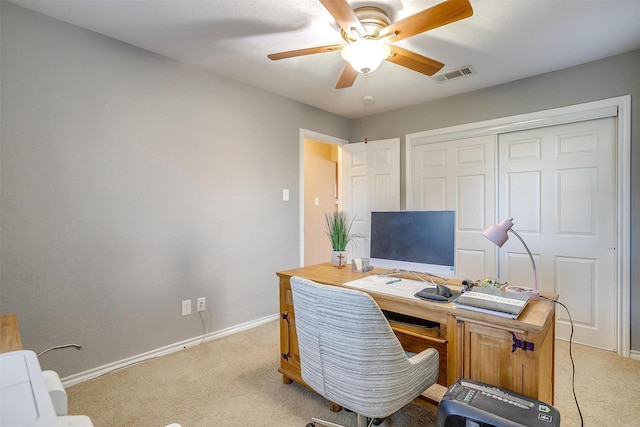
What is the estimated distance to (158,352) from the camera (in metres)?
2.49

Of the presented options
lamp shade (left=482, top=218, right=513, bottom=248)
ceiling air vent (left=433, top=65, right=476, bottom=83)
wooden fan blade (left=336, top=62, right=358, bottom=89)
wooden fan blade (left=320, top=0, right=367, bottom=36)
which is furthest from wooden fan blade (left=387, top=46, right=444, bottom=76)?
lamp shade (left=482, top=218, right=513, bottom=248)

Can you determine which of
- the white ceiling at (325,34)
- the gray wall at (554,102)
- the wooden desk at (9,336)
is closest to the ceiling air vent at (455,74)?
the white ceiling at (325,34)

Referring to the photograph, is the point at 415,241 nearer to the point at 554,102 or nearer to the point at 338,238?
the point at 338,238

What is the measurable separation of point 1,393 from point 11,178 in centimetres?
183

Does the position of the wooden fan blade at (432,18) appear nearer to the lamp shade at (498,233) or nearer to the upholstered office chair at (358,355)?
the lamp shade at (498,233)

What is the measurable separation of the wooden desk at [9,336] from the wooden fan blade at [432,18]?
2.12 metres

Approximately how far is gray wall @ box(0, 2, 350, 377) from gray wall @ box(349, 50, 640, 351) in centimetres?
179

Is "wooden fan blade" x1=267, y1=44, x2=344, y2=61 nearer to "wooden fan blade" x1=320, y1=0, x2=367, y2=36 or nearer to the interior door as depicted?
"wooden fan blade" x1=320, y1=0, x2=367, y2=36

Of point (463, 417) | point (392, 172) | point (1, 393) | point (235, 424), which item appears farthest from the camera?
point (392, 172)

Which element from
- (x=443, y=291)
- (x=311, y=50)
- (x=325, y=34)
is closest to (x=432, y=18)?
(x=311, y=50)

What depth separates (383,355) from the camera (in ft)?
3.90

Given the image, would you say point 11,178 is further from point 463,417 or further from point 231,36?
point 463,417

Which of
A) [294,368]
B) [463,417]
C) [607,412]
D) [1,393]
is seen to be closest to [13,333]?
[1,393]

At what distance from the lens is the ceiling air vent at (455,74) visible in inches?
109
